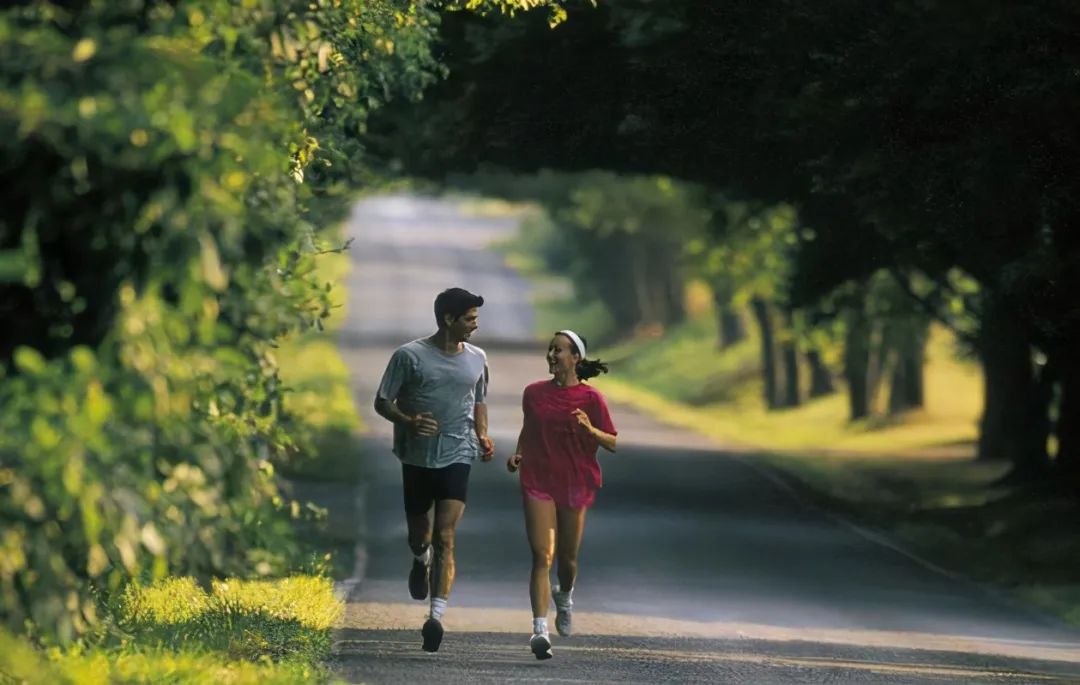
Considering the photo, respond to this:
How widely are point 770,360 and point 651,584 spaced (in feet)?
102

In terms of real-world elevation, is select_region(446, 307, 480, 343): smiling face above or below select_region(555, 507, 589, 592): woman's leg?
above

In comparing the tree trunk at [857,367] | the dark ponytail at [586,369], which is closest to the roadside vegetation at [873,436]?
the tree trunk at [857,367]

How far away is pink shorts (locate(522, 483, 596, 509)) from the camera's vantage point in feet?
47.0

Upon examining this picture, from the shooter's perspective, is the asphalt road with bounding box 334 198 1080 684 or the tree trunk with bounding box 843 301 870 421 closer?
the asphalt road with bounding box 334 198 1080 684

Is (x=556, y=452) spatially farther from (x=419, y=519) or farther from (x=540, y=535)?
(x=419, y=519)

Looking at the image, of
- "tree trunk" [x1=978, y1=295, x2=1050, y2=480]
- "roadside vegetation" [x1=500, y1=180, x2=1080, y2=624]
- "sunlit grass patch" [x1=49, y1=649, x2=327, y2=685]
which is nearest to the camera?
"sunlit grass patch" [x1=49, y1=649, x2=327, y2=685]

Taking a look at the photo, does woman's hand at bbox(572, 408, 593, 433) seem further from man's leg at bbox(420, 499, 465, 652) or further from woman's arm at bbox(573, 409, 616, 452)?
man's leg at bbox(420, 499, 465, 652)

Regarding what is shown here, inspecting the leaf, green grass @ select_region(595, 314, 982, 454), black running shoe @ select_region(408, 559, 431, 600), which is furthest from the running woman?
green grass @ select_region(595, 314, 982, 454)

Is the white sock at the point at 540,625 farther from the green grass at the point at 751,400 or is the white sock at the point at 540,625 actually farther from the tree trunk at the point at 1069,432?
the green grass at the point at 751,400

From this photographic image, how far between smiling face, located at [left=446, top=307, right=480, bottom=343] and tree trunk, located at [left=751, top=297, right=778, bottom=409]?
3549 cm

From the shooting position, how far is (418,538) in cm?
1476

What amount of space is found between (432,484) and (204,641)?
5.77ft

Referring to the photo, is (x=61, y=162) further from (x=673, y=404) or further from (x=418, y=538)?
(x=673, y=404)

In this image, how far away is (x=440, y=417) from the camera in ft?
46.4
